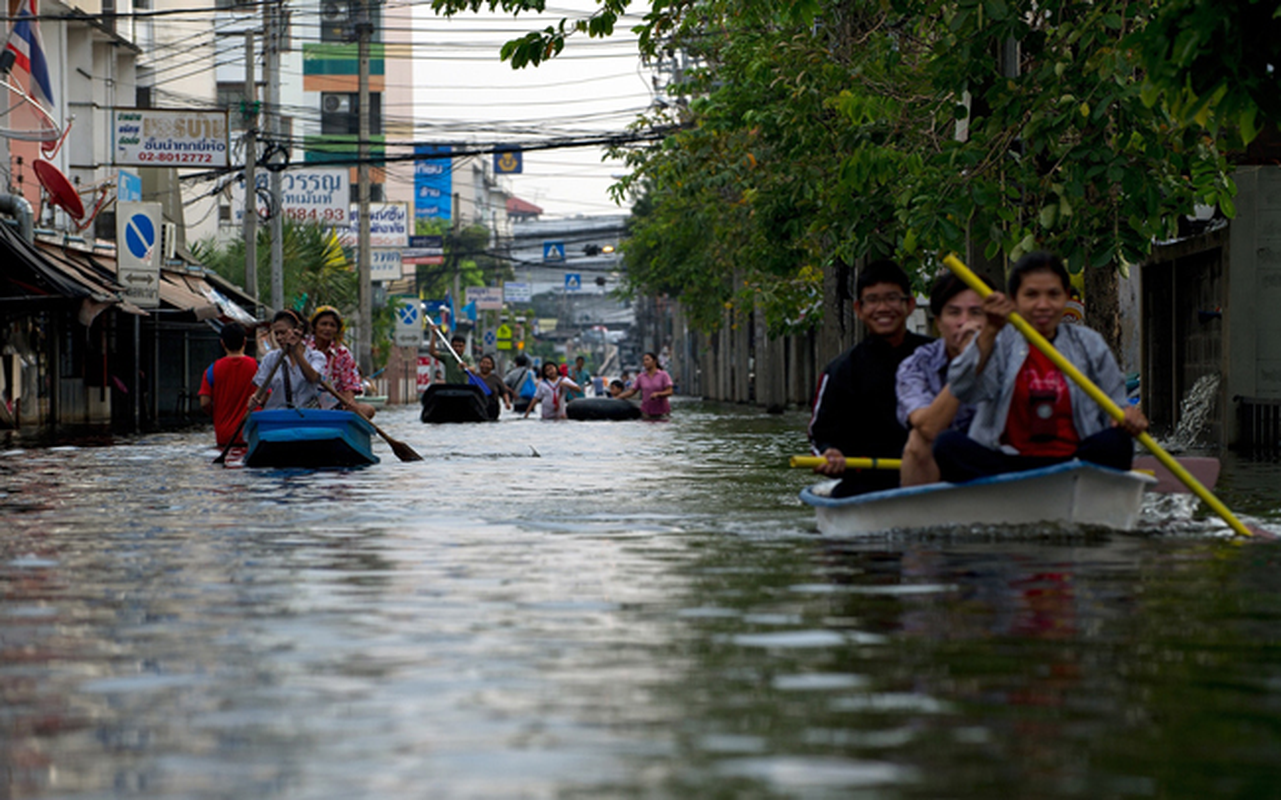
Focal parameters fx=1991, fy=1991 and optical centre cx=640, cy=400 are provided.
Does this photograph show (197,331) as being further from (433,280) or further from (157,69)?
(433,280)

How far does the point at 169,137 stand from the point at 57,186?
477 centimetres

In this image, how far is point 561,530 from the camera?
38.2 feet

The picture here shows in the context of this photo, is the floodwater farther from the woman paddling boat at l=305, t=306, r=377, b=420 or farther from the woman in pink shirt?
the woman in pink shirt

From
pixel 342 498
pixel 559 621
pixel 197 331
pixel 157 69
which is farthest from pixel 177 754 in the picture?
pixel 157 69

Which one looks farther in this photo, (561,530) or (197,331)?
(197,331)

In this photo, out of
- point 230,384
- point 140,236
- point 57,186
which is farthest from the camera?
point 140,236

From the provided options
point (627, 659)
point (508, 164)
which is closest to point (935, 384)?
point (627, 659)

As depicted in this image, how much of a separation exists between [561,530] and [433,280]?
100880 mm

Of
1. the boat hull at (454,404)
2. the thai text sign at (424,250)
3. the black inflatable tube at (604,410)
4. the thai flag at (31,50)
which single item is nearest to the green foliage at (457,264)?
the thai text sign at (424,250)

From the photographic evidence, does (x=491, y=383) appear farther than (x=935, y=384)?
Yes

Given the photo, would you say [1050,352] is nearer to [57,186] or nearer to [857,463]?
[857,463]

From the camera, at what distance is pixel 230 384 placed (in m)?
18.5

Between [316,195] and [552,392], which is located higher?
[316,195]

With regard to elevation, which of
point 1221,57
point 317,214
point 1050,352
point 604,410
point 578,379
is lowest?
point 604,410
